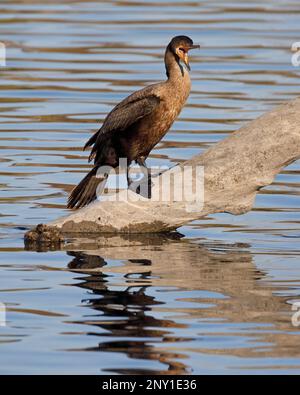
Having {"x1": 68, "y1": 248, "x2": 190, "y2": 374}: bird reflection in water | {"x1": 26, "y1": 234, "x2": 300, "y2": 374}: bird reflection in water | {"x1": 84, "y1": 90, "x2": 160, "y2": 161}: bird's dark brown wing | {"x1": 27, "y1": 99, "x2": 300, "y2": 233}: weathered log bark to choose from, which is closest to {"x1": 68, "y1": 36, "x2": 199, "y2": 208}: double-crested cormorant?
{"x1": 84, "y1": 90, "x2": 160, "y2": 161}: bird's dark brown wing

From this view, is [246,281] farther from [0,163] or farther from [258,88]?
[258,88]

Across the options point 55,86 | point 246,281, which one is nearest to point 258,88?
point 55,86

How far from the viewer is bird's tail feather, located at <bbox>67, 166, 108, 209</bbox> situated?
10.8 meters

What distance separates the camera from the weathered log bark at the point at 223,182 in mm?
9945

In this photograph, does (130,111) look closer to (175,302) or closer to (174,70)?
(174,70)

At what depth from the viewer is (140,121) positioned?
10656mm

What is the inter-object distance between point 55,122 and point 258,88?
3.08 m

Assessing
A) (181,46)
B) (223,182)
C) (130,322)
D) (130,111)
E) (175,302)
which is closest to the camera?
(130,322)

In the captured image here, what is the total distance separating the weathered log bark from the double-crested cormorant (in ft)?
1.60

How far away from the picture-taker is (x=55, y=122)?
1552 centimetres

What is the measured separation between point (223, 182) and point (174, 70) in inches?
47.7

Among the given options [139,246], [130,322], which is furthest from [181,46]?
[130,322]

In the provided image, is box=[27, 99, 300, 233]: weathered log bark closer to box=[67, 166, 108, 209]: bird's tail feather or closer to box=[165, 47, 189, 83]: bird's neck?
box=[67, 166, 108, 209]: bird's tail feather

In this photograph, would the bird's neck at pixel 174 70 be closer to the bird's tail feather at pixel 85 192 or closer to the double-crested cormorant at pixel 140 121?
the double-crested cormorant at pixel 140 121
